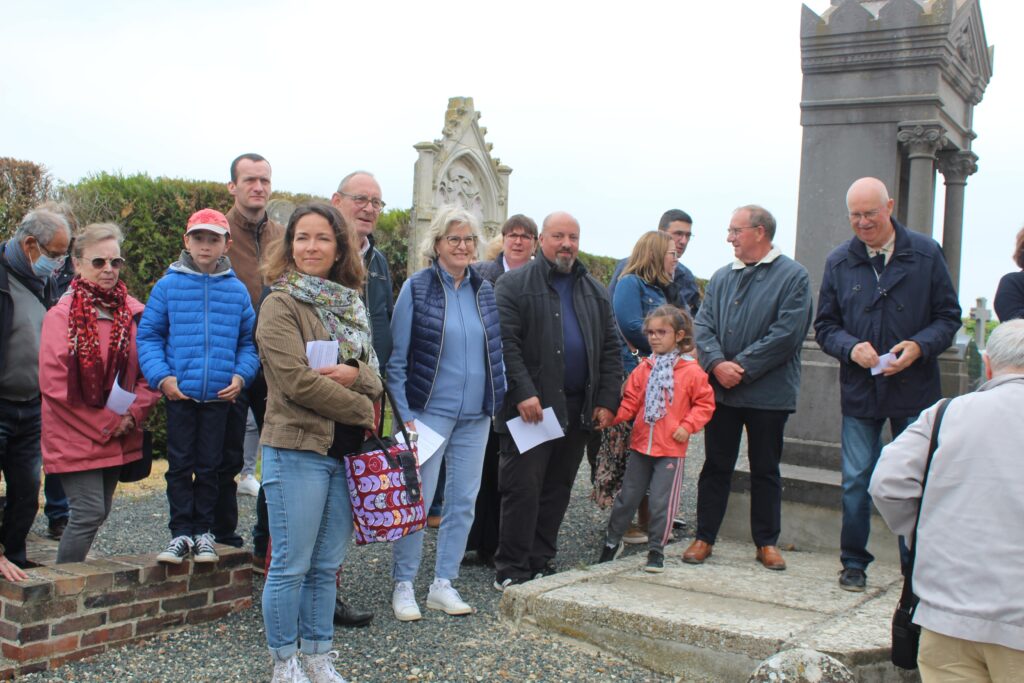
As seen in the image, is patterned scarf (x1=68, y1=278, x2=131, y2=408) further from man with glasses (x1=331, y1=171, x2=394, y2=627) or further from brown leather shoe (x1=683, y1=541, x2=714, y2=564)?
brown leather shoe (x1=683, y1=541, x2=714, y2=564)

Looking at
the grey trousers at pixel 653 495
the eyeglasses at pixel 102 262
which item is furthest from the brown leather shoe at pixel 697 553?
the eyeglasses at pixel 102 262

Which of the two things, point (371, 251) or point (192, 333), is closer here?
point (192, 333)

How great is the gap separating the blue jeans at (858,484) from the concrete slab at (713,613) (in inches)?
7.9

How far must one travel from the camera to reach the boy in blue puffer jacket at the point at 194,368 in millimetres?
4188

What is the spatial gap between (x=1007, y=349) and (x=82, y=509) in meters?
3.67

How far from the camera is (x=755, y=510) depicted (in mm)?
5277

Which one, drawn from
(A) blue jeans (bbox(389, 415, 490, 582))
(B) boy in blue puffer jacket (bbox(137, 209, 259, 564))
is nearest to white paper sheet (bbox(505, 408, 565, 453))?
(A) blue jeans (bbox(389, 415, 490, 582))

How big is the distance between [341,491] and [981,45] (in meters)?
5.92

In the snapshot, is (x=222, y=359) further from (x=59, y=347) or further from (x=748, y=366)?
(x=748, y=366)

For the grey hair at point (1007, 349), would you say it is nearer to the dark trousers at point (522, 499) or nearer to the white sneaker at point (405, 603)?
the dark trousers at point (522, 499)

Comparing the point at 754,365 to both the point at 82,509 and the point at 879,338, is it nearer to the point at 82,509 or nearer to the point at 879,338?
the point at 879,338

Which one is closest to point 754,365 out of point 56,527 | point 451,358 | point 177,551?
point 451,358

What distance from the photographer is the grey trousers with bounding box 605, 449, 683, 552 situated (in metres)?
5.11

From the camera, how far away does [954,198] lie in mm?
7156
